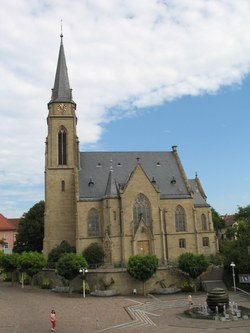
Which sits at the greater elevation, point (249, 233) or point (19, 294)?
point (249, 233)

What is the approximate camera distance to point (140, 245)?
46.1 m

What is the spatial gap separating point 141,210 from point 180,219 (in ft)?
24.4

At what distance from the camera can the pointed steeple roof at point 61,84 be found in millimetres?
55562

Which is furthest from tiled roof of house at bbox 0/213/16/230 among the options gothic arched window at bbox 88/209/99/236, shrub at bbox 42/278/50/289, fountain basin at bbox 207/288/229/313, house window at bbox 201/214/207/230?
fountain basin at bbox 207/288/229/313

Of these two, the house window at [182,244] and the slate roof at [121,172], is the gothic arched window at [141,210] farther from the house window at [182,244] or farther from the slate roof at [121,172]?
the house window at [182,244]

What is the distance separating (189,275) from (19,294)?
68.1 feet

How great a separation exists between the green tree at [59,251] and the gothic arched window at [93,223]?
3.79 m

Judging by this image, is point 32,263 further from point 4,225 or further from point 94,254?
point 4,225

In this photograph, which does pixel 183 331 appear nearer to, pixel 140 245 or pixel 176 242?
pixel 140 245

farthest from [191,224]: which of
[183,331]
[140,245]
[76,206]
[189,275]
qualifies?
[183,331]

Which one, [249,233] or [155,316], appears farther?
[249,233]

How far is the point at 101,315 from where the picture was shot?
1053 inches

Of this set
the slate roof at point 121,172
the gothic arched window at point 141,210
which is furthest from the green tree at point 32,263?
the gothic arched window at point 141,210

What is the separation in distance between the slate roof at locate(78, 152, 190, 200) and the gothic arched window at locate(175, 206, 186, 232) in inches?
89.4
